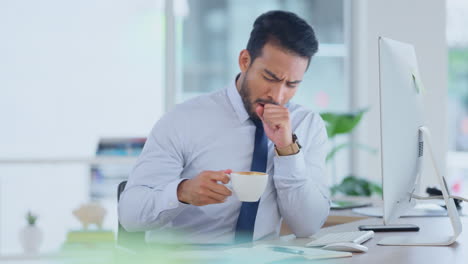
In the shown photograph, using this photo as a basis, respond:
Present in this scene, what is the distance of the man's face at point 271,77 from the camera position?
6.44 feet

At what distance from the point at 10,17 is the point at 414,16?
2754mm

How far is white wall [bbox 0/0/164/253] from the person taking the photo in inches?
170

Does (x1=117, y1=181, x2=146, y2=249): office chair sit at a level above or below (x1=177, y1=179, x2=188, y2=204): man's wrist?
below

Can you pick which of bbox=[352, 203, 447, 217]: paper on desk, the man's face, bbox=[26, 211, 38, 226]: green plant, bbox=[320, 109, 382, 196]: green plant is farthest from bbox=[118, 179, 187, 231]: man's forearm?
bbox=[26, 211, 38, 226]: green plant

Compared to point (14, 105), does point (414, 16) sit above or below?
above

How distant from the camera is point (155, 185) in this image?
193 centimetres

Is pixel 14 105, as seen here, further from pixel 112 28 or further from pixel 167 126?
pixel 167 126

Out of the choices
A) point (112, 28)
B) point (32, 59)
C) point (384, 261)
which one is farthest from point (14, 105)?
point (384, 261)

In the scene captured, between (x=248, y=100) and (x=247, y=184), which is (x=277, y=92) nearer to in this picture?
(x=248, y=100)

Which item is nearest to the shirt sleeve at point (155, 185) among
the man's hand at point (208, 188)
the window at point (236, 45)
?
the man's hand at point (208, 188)

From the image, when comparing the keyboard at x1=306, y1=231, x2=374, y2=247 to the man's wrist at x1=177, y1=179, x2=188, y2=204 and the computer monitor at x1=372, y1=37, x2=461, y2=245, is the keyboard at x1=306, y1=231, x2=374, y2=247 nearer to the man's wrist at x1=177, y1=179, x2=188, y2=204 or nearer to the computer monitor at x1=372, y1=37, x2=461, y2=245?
the computer monitor at x1=372, y1=37, x2=461, y2=245

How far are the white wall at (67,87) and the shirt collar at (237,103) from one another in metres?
2.43

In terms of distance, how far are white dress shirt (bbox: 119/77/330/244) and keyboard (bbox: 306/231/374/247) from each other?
25 cm

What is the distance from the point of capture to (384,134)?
4.69ft
